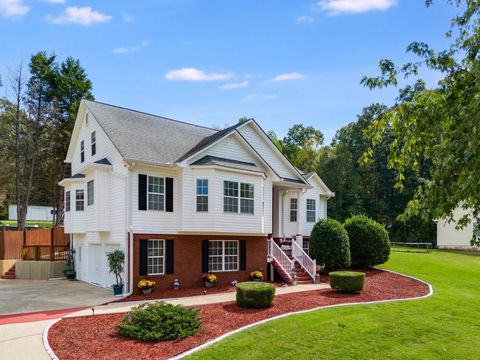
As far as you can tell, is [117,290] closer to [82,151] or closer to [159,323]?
[159,323]

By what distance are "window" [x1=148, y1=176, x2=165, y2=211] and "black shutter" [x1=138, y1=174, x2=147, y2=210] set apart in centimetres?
24

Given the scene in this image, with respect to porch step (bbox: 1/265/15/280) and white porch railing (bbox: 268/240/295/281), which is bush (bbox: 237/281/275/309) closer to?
white porch railing (bbox: 268/240/295/281)

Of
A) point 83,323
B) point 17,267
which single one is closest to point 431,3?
point 83,323

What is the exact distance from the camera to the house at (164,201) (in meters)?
17.9

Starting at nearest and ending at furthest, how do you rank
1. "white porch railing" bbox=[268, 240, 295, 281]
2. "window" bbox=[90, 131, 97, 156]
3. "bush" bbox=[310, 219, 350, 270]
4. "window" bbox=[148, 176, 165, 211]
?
"window" bbox=[148, 176, 165, 211] < "white porch railing" bbox=[268, 240, 295, 281] < "window" bbox=[90, 131, 97, 156] < "bush" bbox=[310, 219, 350, 270]

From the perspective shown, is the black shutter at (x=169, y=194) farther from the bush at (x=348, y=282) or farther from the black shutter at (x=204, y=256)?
the bush at (x=348, y=282)

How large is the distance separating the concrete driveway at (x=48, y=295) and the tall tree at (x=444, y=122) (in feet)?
43.3

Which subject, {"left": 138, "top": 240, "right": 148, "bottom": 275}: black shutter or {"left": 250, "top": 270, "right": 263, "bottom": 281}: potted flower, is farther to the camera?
{"left": 250, "top": 270, "right": 263, "bottom": 281}: potted flower

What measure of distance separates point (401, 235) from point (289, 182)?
39.3m

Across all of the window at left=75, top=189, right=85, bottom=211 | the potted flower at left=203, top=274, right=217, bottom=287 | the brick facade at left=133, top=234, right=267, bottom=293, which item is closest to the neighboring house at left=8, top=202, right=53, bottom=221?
the window at left=75, top=189, right=85, bottom=211

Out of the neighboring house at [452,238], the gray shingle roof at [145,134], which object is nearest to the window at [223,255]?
the gray shingle roof at [145,134]

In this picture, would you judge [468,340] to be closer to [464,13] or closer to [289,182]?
[464,13]

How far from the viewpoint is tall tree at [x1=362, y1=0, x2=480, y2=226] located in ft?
15.3

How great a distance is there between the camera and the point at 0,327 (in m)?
11.7
